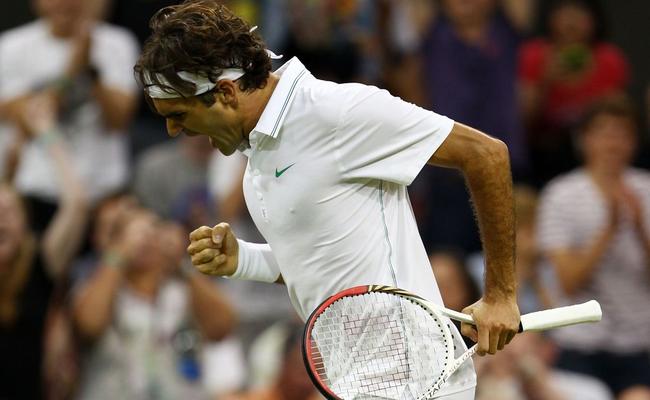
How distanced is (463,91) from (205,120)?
400 cm

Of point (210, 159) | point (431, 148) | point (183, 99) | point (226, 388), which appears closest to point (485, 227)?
point (431, 148)

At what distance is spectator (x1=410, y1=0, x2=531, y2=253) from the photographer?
7.07 meters

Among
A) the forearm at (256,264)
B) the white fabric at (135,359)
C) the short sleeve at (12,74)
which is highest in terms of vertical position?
the forearm at (256,264)

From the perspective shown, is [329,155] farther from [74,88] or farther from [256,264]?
[74,88]

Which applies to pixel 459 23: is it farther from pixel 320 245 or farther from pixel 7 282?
pixel 320 245

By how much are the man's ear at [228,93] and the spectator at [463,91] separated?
12.6 ft

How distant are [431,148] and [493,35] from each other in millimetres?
4236

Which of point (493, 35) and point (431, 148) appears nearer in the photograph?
point (431, 148)

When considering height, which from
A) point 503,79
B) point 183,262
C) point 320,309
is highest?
point 320,309

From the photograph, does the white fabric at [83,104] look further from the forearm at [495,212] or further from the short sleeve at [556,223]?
the forearm at [495,212]

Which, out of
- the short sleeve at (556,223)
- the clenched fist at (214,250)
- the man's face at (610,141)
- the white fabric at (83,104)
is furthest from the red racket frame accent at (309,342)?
the white fabric at (83,104)

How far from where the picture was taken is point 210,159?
6.88 m

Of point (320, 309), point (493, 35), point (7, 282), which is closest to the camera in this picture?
point (320, 309)

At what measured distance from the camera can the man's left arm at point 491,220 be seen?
10.5ft
